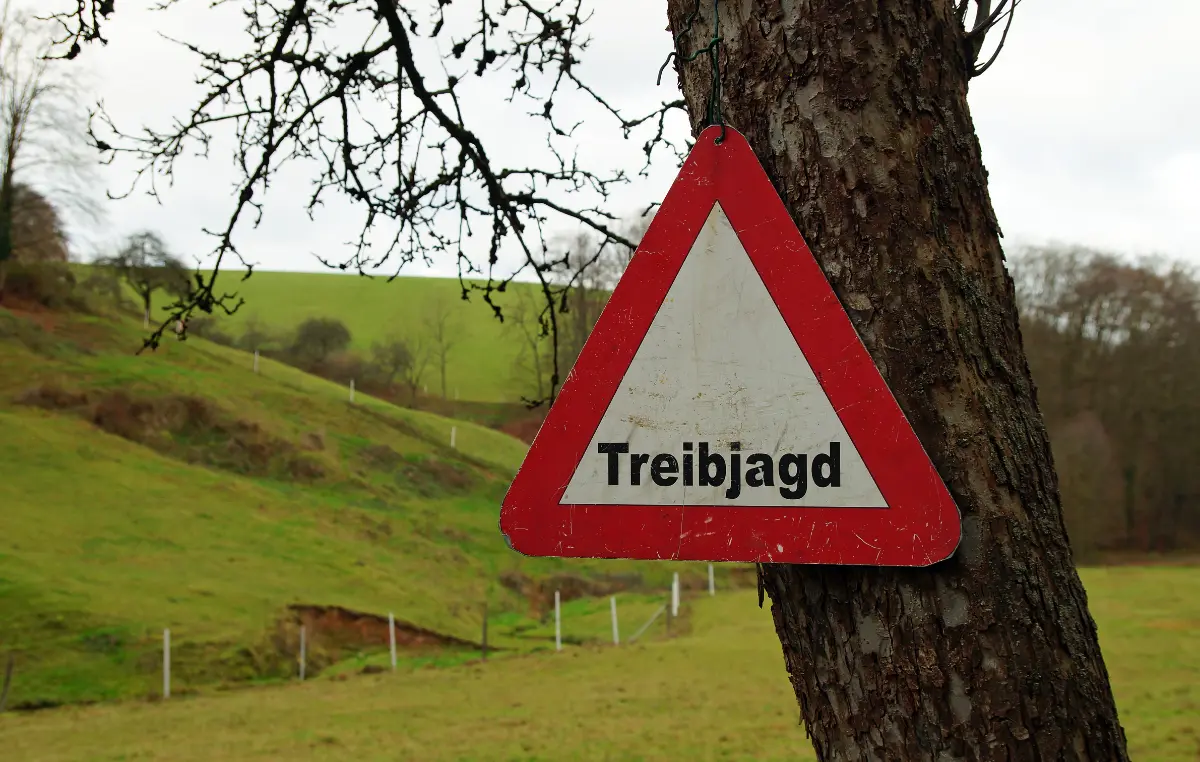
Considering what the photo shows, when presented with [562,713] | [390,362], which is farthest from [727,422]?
[390,362]

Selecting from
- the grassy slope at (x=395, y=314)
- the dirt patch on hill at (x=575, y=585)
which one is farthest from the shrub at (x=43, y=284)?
the dirt patch on hill at (x=575, y=585)

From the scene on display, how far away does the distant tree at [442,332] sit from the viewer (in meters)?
60.9

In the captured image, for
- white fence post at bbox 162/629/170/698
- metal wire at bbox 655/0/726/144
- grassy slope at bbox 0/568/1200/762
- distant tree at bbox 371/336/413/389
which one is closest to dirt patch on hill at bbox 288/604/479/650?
grassy slope at bbox 0/568/1200/762

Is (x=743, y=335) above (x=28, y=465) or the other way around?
above

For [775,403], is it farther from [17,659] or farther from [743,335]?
[17,659]

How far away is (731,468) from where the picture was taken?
1.57 metres

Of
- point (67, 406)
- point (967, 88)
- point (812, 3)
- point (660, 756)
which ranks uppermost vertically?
point (812, 3)

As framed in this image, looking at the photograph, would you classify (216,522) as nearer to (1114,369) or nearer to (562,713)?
(562,713)

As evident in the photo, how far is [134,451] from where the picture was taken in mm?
31984

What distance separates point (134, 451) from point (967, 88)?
1349 inches

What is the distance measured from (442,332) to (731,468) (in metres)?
61.3

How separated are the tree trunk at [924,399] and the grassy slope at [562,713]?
9.11 meters

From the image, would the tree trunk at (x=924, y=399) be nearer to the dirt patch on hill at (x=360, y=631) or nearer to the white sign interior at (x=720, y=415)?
the white sign interior at (x=720, y=415)

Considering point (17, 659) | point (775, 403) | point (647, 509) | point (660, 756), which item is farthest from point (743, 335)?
point (17, 659)
